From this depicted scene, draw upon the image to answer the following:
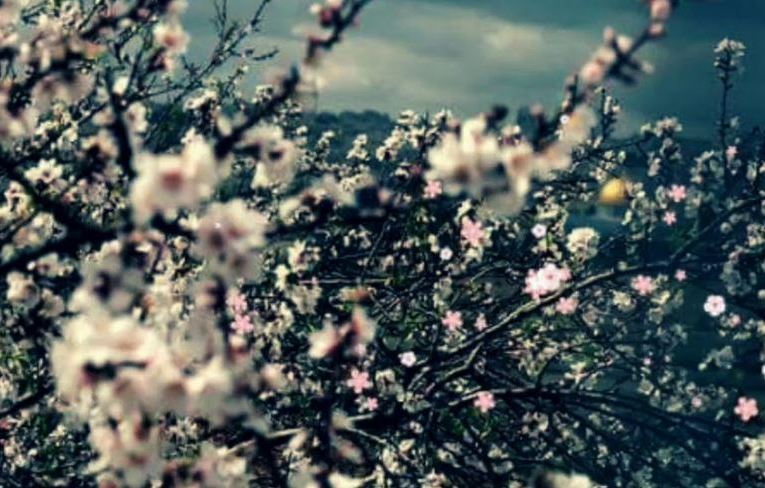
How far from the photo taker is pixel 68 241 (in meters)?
3.38

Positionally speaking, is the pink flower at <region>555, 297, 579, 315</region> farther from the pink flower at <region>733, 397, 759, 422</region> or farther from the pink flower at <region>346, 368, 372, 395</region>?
the pink flower at <region>346, 368, 372, 395</region>

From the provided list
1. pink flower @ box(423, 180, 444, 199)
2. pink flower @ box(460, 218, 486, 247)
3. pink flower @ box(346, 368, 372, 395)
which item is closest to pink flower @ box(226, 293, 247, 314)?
pink flower @ box(346, 368, 372, 395)

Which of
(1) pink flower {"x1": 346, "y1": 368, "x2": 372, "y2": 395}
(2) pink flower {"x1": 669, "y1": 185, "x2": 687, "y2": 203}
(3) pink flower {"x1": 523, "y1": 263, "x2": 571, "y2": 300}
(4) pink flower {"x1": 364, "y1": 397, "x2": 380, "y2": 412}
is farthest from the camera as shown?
(2) pink flower {"x1": 669, "y1": 185, "x2": 687, "y2": 203}

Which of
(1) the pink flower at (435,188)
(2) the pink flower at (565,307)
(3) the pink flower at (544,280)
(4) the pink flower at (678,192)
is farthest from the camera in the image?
(4) the pink flower at (678,192)

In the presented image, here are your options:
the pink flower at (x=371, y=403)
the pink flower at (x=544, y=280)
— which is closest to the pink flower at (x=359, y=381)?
the pink flower at (x=371, y=403)

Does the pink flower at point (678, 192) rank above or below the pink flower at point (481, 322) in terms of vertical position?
above

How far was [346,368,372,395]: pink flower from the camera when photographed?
7684 mm

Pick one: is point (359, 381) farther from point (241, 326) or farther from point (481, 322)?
point (481, 322)

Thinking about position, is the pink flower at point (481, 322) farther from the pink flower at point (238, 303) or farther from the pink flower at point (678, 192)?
the pink flower at point (678, 192)

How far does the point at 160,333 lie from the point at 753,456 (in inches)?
231

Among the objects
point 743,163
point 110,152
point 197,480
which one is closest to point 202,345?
point 197,480

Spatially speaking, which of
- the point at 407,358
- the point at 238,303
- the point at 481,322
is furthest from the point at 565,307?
the point at 238,303

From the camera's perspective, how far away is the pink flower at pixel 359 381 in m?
→ 7.68

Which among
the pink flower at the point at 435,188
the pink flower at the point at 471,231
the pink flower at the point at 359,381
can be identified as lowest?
the pink flower at the point at 359,381
